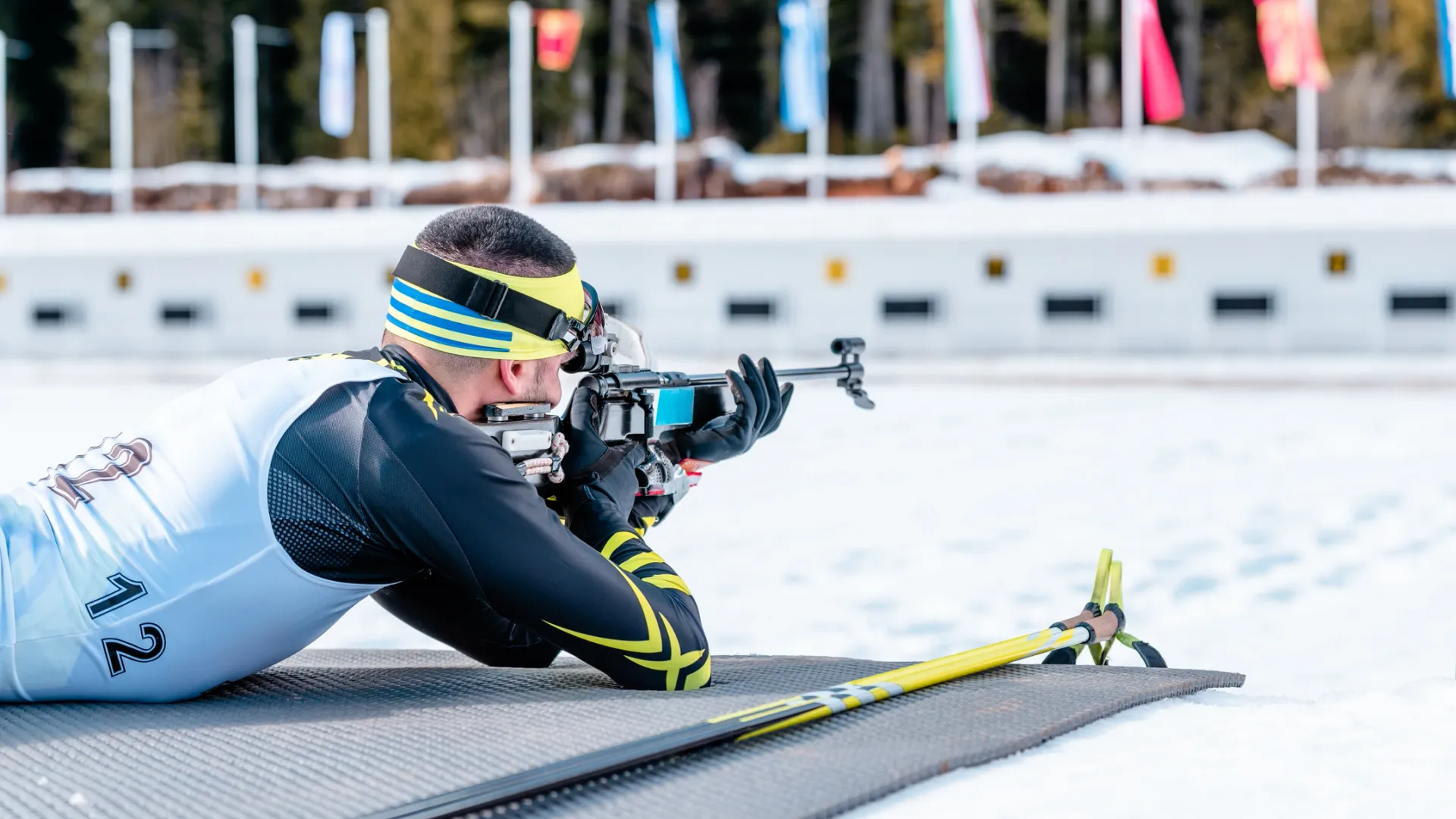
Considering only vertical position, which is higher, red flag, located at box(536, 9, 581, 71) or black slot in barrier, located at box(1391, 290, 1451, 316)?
red flag, located at box(536, 9, 581, 71)

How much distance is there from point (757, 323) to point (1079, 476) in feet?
34.3

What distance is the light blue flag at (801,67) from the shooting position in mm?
19156

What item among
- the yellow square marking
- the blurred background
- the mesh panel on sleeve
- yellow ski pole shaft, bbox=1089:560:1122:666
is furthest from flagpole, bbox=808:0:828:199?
the mesh panel on sleeve

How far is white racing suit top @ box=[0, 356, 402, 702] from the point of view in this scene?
2348 mm

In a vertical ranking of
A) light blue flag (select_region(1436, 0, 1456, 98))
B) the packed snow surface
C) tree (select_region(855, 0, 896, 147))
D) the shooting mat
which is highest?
tree (select_region(855, 0, 896, 147))

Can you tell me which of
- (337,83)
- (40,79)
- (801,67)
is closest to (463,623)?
(801,67)

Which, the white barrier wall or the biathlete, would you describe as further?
the white barrier wall

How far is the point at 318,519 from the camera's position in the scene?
7.77 feet

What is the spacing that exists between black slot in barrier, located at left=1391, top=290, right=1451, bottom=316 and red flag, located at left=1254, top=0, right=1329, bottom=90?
2.80m

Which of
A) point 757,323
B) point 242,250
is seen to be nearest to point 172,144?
point 242,250

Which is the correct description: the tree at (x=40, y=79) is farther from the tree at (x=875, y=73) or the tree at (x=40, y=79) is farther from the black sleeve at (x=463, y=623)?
the black sleeve at (x=463, y=623)

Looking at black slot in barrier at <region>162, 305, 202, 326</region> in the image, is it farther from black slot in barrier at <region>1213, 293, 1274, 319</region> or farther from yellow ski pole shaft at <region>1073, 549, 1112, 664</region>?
yellow ski pole shaft at <region>1073, 549, 1112, 664</region>

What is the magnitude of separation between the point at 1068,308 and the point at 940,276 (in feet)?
5.37

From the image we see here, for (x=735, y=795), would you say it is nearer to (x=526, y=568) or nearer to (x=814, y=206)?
(x=526, y=568)
